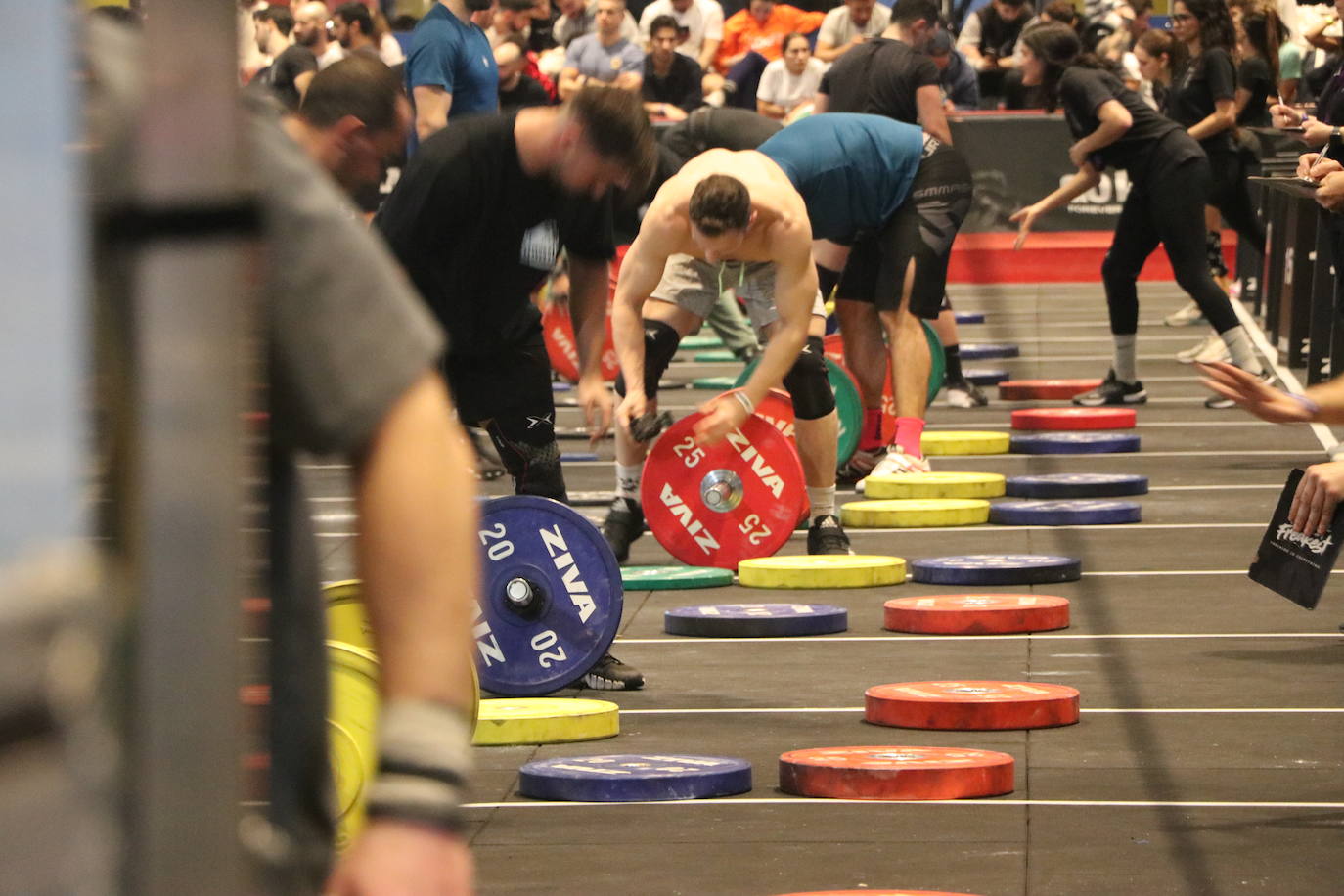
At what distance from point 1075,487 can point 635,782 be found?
4603 millimetres

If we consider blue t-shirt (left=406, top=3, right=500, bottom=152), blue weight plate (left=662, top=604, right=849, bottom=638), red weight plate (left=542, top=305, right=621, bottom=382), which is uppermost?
blue t-shirt (left=406, top=3, right=500, bottom=152)

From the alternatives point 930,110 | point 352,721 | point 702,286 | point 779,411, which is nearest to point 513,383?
point 702,286

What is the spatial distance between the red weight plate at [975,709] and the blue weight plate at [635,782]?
1.96 feet

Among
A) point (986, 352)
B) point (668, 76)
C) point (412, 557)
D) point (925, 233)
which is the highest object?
point (412, 557)

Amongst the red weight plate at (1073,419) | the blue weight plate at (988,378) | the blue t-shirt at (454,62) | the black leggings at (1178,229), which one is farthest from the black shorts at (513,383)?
the blue weight plate at (988,378)

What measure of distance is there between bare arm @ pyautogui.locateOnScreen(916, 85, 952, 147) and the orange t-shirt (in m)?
7.20

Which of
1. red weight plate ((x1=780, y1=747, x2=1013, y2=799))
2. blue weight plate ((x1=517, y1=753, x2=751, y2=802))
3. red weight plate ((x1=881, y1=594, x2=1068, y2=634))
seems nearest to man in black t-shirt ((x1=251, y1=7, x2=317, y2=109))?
red weight plate ((x1=881, y1=594, x2=1068, y2=634))

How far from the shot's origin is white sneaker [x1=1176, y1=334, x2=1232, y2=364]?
12094 millimetres

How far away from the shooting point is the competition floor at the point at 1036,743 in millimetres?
3727

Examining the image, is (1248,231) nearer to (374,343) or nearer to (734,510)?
(734,510)

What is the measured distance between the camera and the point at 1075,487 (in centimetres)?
853

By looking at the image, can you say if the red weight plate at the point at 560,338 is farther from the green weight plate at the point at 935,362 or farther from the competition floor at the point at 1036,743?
the competition floor at the point at 1036,743

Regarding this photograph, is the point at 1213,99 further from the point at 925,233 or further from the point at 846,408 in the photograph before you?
the point at 925,233

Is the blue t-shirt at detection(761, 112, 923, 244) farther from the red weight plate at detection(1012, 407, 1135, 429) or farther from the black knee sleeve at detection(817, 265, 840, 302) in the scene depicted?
the red weight plate at detection(1012, 407, 1135, 429)
